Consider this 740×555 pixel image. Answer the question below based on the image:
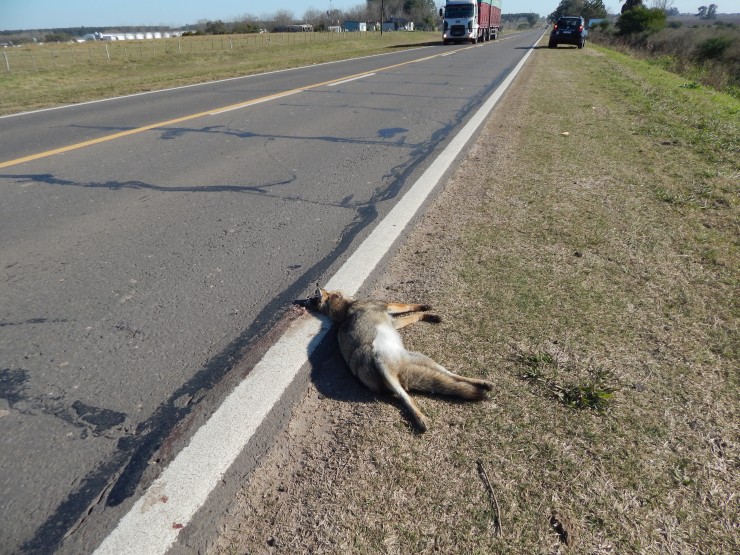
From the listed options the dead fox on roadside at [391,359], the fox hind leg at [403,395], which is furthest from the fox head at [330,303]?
the fox hind leg at [403,395]

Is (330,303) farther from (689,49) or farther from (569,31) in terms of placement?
(689,49)

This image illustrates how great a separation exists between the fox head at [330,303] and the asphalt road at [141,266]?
9.4 inches

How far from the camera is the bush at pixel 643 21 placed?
150ft

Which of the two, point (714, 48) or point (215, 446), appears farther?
point (714, 48)

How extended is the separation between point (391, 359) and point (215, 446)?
3.13 feet

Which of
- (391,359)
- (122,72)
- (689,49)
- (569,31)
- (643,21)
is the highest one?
(643,21)

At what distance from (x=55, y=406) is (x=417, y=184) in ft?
14.3

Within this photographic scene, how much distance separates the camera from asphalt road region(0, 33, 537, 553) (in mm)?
2277

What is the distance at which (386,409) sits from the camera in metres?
2.56

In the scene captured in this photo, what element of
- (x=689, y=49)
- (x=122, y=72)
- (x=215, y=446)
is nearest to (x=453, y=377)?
(x=215, y=446)

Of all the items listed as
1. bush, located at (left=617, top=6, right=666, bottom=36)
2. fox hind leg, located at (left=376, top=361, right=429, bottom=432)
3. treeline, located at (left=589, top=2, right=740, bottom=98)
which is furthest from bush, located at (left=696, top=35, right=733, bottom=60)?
fox hind leg, located at (left=376, top=361, right=429, bottom=432)

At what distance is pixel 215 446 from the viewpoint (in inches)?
91.3

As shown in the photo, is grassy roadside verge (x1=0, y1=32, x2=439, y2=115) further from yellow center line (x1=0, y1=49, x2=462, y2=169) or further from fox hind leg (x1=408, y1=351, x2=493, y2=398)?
fox hind leg (x1=408, y1=351, x2=493, y2=398)

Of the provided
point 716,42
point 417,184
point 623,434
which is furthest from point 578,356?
point 716,42
